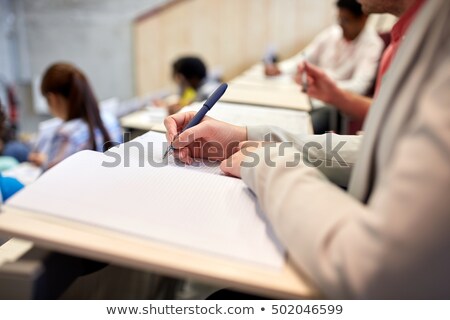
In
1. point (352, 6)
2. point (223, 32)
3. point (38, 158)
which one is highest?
point (352, 6)

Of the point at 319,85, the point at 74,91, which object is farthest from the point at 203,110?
the point at 74,91

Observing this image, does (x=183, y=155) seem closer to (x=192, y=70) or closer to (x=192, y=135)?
(x=192, y=135)

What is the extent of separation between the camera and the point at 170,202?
626 mm

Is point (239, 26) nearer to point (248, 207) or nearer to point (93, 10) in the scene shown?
point (93, 10)

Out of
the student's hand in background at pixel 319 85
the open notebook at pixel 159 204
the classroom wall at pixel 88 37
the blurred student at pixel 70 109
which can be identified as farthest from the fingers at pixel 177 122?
the classroom wall at pixel 88 37

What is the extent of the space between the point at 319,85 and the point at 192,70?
5.24ft

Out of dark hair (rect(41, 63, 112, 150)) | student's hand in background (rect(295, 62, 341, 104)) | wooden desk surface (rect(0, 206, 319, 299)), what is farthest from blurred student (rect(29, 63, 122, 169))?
wooden desk surface (rect(0, 206, 319, 299))

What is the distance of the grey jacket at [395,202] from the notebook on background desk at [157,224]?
4cm

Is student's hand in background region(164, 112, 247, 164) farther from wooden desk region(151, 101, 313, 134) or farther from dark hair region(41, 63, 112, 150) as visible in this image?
dark hair region(41, 63, 112, 150)

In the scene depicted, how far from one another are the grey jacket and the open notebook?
5 cm

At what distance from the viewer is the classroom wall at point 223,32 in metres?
3.73

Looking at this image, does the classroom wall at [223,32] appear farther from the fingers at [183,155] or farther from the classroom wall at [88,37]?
the fingers at [183,155]

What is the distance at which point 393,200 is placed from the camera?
0.44m
